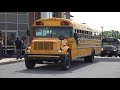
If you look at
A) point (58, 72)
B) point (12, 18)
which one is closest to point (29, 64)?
point (58, 72)

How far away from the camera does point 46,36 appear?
60.2 ft

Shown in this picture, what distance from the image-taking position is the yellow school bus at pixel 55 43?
1714 centimetres

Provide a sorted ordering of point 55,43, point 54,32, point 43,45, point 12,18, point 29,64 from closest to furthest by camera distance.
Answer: point 55,43 → point 43,45 → point 29,64 → point 54,32 → point 12,18

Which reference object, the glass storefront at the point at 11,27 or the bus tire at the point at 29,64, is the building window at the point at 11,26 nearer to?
the glass storefront at the point at 11,27

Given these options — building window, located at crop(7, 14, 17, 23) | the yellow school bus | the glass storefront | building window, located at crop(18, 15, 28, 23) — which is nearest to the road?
the yellow school bus

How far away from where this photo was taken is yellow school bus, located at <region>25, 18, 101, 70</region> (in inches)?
675

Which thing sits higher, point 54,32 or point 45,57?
point 54,32

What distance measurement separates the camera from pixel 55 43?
1711cm

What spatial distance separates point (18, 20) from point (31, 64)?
57.2 feet

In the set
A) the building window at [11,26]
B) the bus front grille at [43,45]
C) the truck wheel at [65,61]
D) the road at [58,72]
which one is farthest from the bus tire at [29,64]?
the building window at [11,26]

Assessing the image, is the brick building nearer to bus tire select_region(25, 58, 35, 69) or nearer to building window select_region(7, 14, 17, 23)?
building window select_region(7, 14, 17, 23)

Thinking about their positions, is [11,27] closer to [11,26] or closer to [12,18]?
[11,26]
